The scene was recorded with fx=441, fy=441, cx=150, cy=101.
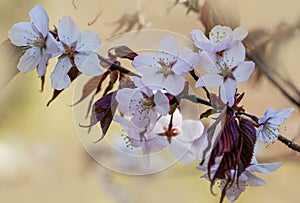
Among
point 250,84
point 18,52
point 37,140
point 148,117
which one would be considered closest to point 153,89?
point 148,117

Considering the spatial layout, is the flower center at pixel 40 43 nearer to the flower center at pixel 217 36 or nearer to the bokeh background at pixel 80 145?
the flower center at pixel 217 36

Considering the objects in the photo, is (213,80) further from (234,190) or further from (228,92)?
(234,190)

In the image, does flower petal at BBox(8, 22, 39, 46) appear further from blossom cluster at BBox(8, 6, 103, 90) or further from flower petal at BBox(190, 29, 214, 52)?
flower petal at BBox(190, 29, 214, 52)

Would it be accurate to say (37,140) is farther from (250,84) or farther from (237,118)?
(237,118)

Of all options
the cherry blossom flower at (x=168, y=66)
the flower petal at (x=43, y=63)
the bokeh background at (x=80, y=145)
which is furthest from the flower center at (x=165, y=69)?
the bokeh background at (x=80, y=145)

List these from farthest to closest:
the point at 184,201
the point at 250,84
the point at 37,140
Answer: the point at 37,140 < the point at 184,201 < the point at 250,84
